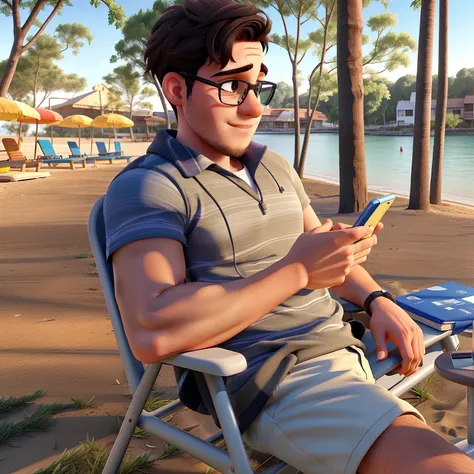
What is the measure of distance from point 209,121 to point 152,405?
157cm

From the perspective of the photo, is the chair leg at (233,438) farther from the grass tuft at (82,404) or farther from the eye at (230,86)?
the grass tuft at (82,404)

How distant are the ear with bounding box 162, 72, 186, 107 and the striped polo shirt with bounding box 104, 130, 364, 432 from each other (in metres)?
0.12

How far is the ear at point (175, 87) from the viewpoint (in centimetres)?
155

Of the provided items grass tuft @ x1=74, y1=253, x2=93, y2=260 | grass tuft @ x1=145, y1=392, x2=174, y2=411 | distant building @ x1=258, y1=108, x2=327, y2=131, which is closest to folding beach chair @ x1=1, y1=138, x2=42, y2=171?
grass tuft @ x1=74, y1=253, x2=93, y2=260

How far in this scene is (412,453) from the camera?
1.12 metres

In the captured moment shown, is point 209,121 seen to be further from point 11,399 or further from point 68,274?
point 68,274

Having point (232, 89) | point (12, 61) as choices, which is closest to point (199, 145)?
point (232, 89)

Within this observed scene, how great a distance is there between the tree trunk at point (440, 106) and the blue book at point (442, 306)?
28.4ft

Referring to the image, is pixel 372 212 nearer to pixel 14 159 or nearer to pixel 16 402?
pixel 16 402

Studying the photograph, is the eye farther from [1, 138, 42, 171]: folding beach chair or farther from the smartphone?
[1, 138, 42, 171]: folding beach chair

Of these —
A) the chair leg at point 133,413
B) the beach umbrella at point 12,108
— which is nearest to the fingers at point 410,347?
the chair leg at point 133,413

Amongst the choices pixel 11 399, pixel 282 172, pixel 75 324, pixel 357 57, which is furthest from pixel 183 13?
pixel 357 57

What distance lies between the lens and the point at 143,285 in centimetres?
128

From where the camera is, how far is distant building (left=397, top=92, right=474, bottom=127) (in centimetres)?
8774
